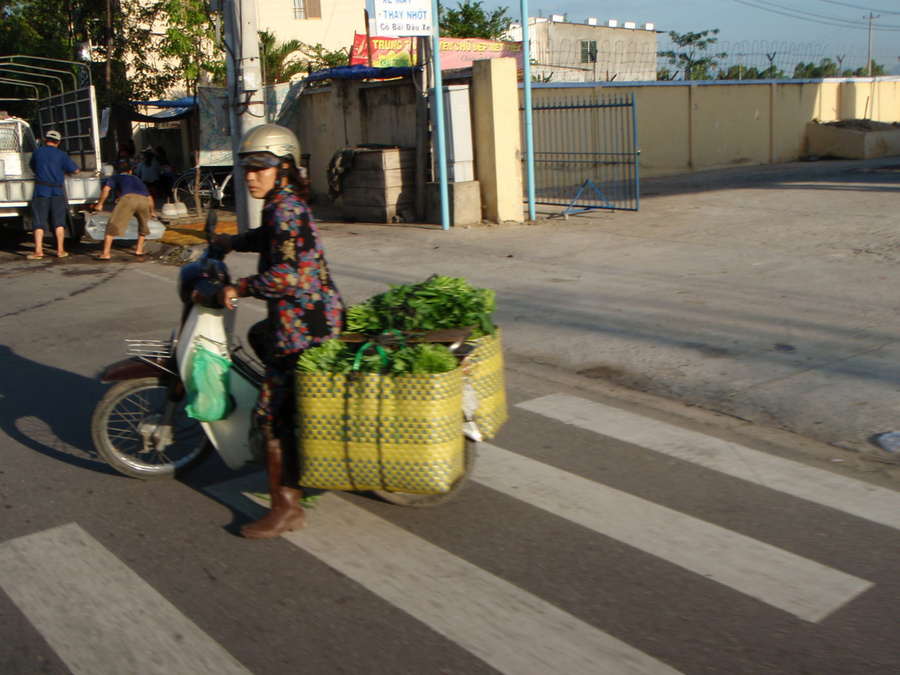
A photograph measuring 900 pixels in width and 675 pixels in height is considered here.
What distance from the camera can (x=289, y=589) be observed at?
3.51m

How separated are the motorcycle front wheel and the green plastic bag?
0.38 metres

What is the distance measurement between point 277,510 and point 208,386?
694 millimetres

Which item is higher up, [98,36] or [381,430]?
[98,36]

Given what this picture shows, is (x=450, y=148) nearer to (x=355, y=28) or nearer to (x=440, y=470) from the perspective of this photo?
(x=440, y=470)

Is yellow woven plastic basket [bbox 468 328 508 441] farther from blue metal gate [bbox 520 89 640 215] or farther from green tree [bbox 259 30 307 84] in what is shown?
green tree [bbox 259 30 307 84]

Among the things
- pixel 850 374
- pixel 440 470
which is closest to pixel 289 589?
pixel 440 470

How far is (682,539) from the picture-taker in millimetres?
3855

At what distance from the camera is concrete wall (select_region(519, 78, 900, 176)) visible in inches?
885

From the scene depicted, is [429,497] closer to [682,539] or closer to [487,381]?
[487,381]

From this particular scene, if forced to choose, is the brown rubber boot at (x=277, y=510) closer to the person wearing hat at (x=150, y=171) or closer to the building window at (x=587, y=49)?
the person wearing hat at (x=150, y=171)

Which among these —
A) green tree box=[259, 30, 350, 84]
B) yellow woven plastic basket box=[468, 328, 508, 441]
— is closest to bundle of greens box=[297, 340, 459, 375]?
yellow woven plastic basket box=[468, 328, 508, 441]

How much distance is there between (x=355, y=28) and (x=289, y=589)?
3620cm

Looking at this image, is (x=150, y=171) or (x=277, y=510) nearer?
(x=277, y=510)

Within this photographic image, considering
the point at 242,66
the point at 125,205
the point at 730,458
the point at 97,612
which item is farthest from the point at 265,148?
the point at 125,205
